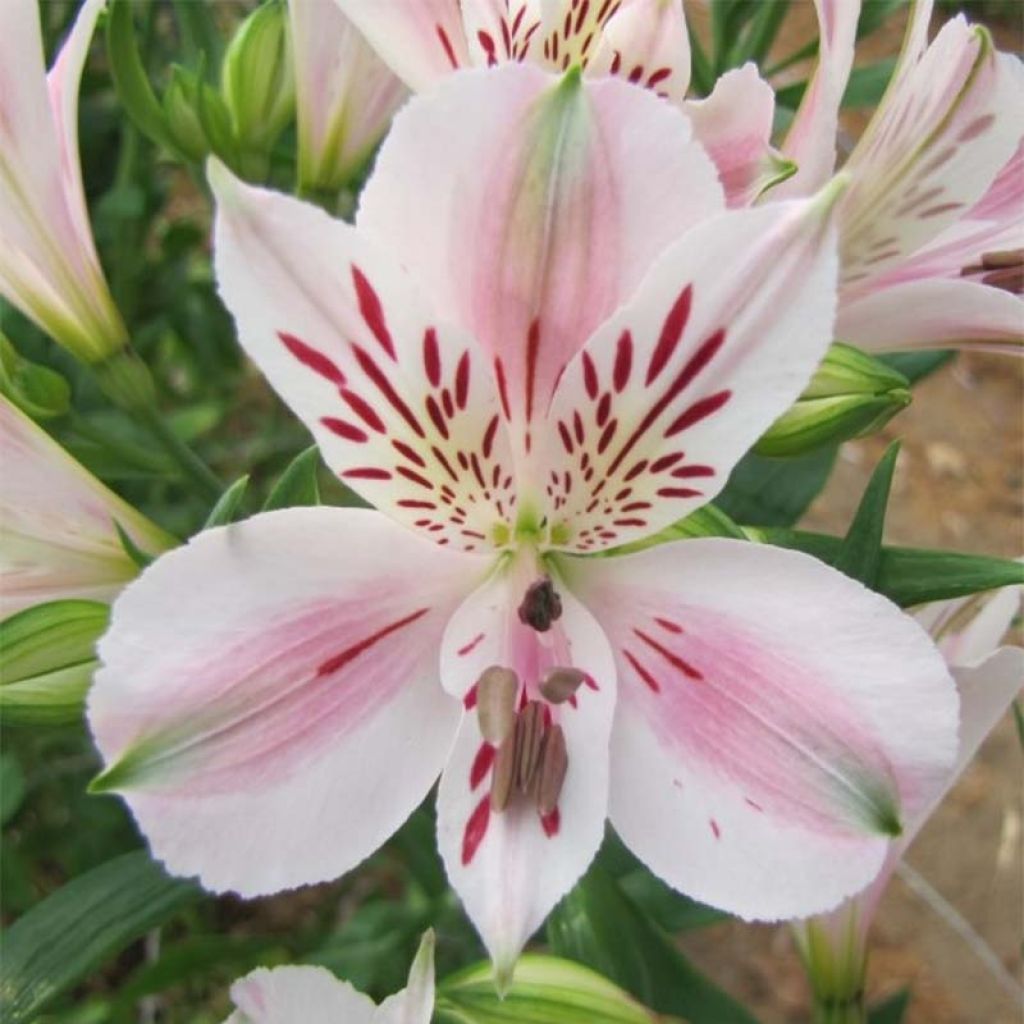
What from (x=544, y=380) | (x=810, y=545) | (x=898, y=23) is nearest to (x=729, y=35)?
(x=810, y=545)

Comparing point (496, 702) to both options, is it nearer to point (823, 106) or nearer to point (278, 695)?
point (278, 695)

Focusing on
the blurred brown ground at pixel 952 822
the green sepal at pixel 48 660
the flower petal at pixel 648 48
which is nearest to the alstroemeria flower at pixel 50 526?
the green sepal at pixel 48 660

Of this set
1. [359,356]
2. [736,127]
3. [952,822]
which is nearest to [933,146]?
[736,127]

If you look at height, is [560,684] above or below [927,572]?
above

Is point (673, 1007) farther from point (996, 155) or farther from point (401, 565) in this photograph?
point (996, 155)

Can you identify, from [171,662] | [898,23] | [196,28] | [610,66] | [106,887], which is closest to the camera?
[171,662]

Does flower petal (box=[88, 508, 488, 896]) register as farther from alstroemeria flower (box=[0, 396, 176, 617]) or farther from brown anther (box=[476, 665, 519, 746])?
alstroemeria flower (box=[0, 396, 176, 617])
